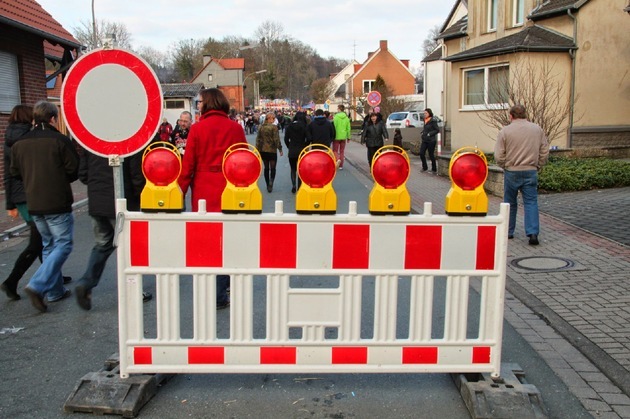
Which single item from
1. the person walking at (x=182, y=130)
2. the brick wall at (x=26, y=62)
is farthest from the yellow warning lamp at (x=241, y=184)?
the brick wall at (x=26, y=62)

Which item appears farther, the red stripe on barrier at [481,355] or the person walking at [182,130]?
the person walking at [182,130]

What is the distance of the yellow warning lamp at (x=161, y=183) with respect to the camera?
11.7 ft

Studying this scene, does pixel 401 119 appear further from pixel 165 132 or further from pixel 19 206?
pixel 19 206

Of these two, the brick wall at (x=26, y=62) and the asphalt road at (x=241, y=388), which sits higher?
the brick wall at (x=26, y=62)

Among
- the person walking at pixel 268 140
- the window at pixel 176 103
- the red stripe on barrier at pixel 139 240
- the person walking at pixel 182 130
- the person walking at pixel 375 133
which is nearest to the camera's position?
the red stripe on barrier at pixel 139 240

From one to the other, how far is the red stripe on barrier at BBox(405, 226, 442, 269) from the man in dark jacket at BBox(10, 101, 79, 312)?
3.49m

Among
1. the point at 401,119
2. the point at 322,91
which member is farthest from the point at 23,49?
the point at 322,91

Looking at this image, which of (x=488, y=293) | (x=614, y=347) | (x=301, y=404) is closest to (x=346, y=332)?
(x=301, y=404)

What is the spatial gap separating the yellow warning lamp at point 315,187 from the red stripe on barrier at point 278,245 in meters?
0.14

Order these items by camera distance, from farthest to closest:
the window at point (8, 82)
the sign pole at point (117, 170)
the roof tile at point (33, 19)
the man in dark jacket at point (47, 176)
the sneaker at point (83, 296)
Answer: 1. the window at point (8, 82)
2. the roof tile at point (33, 19)
3. the man in dark jacket at point (47, 176)
4. the sneaker at point (83, 296)
5. the sign pole at point (117, 170)

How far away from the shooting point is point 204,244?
3.55 m

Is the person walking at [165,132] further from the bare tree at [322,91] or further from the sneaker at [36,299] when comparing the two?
the bare tree at [322,91]

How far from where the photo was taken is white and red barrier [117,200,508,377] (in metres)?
3.54

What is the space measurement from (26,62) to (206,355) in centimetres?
1360
